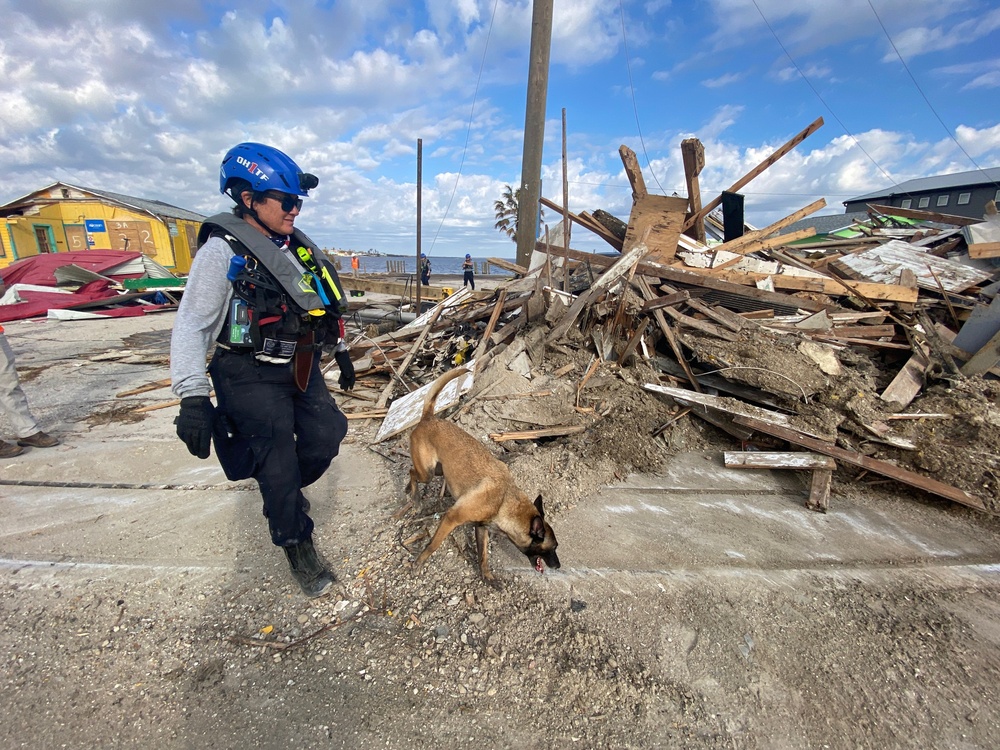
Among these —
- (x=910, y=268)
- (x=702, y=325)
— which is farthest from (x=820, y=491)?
(x=910, y=268)

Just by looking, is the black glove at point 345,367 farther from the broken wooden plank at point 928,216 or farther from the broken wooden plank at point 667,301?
the broken wooden plank at point 928,216

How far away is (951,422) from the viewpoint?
420cm

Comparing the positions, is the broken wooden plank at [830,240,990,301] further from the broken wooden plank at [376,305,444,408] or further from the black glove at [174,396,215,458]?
the black glove at [174,396,215,458]

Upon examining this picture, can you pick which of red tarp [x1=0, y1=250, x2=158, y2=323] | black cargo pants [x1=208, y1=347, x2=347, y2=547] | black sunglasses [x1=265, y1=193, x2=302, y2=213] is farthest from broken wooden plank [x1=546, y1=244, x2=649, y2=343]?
red tarp [x1=0, y1=250, x2=158, y2=323]

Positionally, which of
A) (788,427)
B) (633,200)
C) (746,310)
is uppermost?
(633,200)

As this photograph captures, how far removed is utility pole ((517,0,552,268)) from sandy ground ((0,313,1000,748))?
542 cm

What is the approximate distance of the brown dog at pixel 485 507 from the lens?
2.74 m

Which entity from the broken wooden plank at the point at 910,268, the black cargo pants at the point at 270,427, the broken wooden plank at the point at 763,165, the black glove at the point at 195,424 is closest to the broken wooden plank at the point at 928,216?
the broken wooden plank at the point at 910,268

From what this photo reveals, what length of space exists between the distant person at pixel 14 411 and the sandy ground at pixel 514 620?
65 centimetres

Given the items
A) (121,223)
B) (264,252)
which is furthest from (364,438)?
(121,223)

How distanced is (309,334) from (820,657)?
3274mm

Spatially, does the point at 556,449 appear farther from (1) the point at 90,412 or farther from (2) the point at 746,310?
(1) the point at 90,412

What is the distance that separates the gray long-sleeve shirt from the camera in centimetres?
209

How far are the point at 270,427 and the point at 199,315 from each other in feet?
2.17
